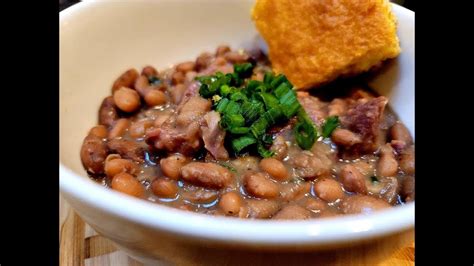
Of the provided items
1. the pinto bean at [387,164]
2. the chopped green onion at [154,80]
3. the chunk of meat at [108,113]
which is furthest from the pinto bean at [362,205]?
the chopped green onion at [154,80]

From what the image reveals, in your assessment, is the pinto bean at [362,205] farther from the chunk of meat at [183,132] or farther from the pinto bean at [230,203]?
the chunk of meat at [183,132]

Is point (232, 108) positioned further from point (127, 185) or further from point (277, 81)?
point (127, 185)

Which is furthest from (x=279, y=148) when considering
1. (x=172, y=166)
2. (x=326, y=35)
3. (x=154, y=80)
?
(x=154, y=80)

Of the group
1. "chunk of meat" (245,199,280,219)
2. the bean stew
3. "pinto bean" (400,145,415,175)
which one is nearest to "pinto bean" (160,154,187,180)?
the bean stew

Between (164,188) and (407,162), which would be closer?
(164,188)

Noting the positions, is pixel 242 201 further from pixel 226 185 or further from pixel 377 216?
pixel 377 216
